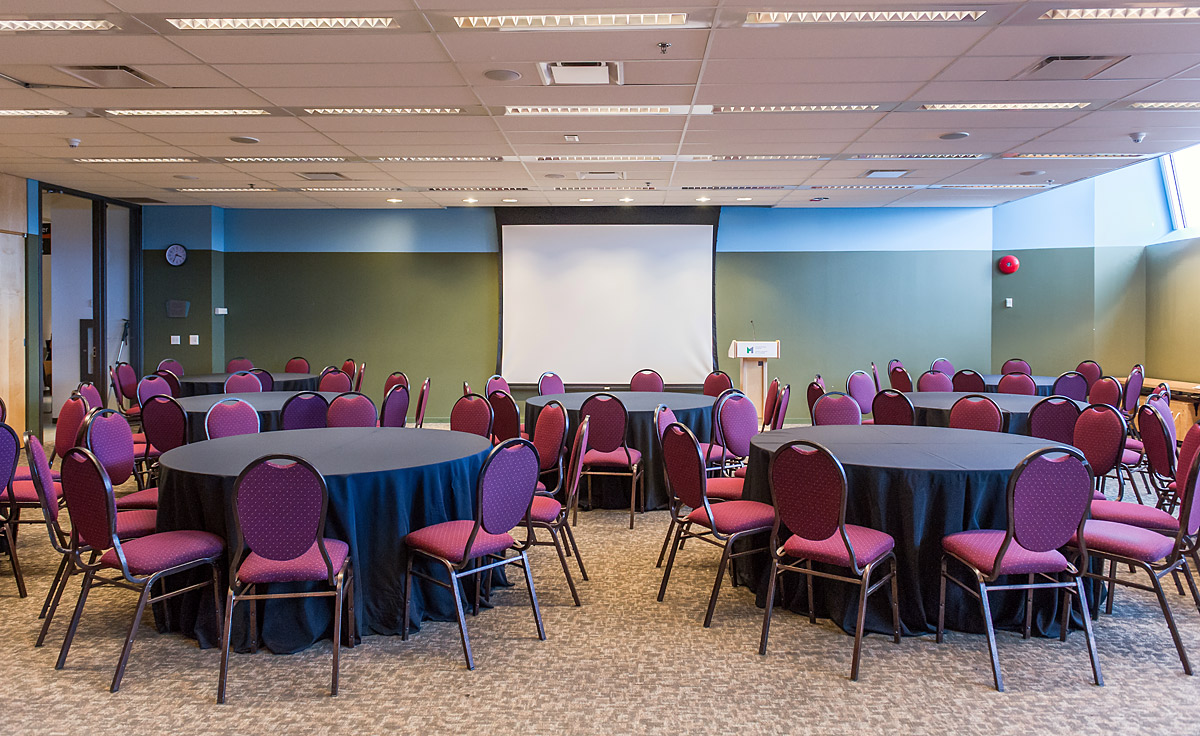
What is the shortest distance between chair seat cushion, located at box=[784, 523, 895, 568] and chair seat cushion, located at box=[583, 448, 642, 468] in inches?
97.8

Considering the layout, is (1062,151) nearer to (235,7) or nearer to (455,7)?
(455,7)

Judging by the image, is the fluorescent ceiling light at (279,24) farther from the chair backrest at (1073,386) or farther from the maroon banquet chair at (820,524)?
the chair backrest at (1073,386)

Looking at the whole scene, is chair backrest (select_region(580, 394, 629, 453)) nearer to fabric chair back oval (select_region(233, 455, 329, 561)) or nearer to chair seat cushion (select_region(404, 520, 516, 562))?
chair seat cushion (select_region(404, 520, 516, 562))

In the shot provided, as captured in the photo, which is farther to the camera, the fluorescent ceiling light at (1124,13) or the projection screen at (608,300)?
the projection screen at (608,300)

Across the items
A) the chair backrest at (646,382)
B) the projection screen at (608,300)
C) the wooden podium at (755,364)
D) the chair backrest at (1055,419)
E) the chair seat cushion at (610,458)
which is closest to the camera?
the chair backrest at (1055,419)

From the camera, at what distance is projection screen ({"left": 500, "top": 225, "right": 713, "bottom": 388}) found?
11.9 meters

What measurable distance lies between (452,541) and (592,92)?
353cm

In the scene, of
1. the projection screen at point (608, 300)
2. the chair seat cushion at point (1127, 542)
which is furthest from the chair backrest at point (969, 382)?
the chair seat cushion at point (1127, 542)

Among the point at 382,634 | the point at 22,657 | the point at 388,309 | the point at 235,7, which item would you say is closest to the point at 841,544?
the point at 382,634

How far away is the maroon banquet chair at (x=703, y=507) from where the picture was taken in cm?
404

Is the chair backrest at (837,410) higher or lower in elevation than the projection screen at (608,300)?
lower

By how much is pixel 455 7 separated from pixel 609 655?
341 cm

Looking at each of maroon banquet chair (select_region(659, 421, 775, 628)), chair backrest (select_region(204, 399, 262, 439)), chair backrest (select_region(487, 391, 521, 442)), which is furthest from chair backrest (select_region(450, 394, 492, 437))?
maroon banquet chair (select_region(659, 421, 775, 628))

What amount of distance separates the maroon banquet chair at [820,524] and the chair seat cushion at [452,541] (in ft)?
4.34
